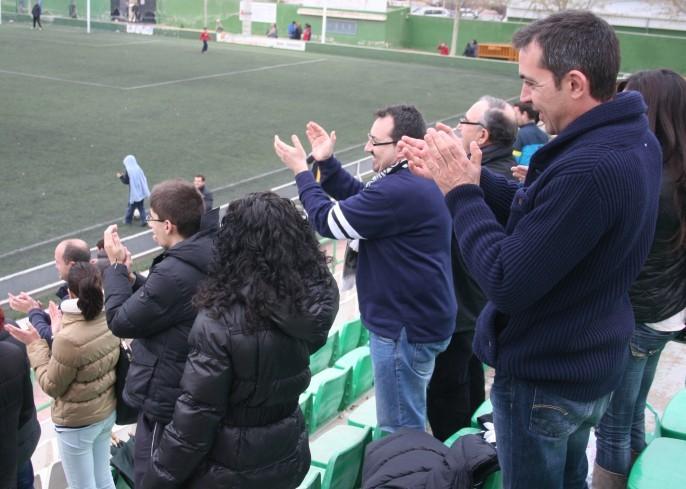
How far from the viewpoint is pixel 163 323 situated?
2830 millimetres

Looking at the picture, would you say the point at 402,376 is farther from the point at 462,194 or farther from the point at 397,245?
the point at 462,194

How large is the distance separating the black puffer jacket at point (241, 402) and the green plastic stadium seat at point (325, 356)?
2.19 m

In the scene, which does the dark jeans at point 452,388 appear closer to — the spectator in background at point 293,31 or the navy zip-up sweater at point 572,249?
the navy zip-up sweater at point 572,249

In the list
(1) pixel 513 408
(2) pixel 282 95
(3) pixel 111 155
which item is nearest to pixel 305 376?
(1) pixel 513 408

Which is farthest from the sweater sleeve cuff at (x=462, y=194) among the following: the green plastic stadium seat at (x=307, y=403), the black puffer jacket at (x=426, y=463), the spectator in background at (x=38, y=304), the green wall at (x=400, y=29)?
the green wall at (x=400, y=29)

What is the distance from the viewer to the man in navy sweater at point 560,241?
5.86ft

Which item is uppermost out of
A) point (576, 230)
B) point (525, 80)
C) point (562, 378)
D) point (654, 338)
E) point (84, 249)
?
point (525, 80)

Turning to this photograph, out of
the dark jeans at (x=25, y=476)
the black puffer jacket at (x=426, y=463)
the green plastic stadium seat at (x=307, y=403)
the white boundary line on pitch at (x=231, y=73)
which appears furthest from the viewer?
the white boundary line on pitch at (x=231, y=73)

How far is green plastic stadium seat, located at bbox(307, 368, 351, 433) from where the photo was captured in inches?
161

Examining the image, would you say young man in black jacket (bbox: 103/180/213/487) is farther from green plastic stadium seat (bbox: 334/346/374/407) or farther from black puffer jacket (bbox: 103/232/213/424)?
green plastic stadium seat (bbox: 334/346/374/407)

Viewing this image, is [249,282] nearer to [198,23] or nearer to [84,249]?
[84,249]

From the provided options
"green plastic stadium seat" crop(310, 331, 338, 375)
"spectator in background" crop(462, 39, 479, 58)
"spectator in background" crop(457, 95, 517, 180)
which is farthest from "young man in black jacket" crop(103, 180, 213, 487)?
"spectator in background" crop(462, 39, 479, 58)

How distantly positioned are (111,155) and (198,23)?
36020mm

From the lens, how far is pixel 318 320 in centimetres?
248
